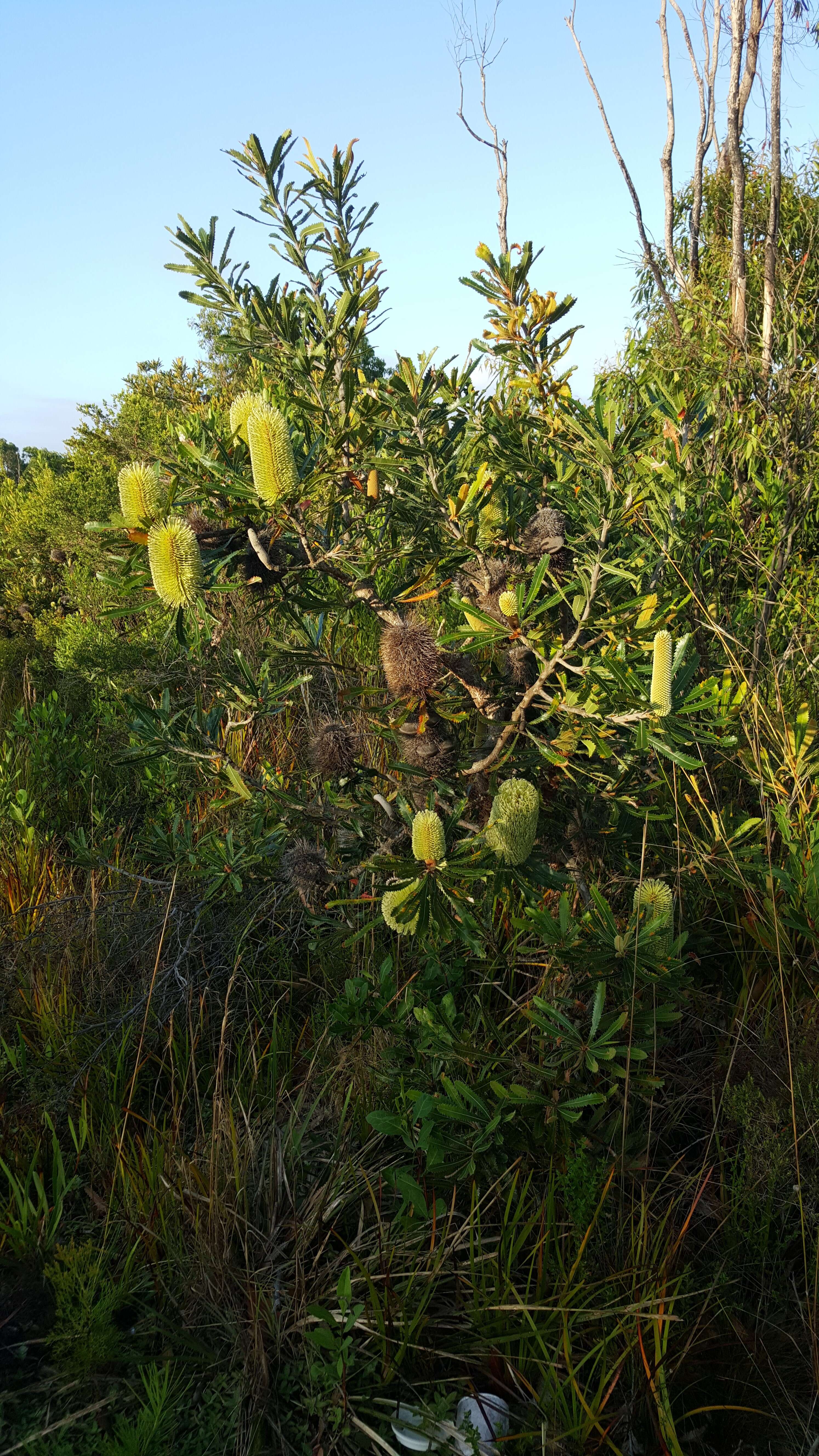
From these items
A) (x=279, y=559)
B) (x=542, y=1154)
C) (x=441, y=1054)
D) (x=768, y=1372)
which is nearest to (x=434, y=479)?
(x=279, y=559)

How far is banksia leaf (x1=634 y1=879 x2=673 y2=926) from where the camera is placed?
1.54m

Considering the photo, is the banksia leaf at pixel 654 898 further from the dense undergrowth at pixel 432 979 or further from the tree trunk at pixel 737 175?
the tree trunk at pixel 737 175

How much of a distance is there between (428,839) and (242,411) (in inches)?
33.1

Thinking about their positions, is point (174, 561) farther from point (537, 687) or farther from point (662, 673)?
point (662, 673)

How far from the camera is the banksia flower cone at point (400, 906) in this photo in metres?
1.54

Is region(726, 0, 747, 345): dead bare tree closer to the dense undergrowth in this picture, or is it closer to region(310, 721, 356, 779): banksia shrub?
the dense undergrowth

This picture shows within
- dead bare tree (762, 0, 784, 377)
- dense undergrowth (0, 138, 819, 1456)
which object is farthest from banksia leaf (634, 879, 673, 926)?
dead bare tree (762, 0, 784, 377)

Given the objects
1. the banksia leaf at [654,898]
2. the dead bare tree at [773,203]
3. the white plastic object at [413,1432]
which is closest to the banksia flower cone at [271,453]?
the banksia leaf at [654,898]

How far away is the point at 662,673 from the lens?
1353 mm

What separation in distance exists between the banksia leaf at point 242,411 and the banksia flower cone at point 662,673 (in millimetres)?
808

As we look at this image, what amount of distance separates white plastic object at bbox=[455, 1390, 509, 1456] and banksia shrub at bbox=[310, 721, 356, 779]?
1116 millimetres

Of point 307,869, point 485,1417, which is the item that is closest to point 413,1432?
point 485,1417

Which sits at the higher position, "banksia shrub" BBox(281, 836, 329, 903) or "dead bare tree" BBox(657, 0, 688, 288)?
"dead bare tree" BBox(657, 0, 688, 288)

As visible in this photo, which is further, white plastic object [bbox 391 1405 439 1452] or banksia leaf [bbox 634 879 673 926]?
banksia leaf [bbox 634 879 673 926]
